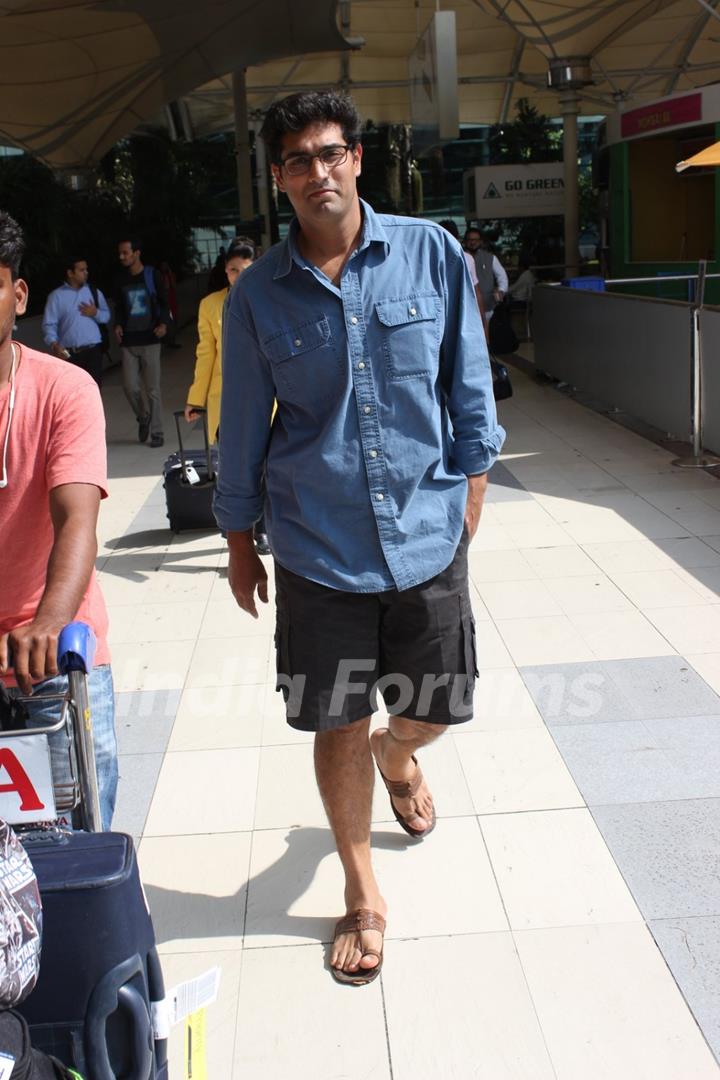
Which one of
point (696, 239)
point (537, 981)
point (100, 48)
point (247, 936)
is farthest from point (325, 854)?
point (100, 48)

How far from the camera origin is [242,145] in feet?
98.3

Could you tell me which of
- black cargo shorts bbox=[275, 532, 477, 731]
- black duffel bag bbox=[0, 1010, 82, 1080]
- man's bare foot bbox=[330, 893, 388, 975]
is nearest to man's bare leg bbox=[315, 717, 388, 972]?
man's bare foot bbox=[330, 893, 388, 975]

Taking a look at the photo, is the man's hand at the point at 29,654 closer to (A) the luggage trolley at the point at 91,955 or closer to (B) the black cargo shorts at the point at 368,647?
(A) the luggage trolley at the point at 91,955

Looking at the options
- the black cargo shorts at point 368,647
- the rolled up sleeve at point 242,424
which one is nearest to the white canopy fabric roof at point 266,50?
the rolled up sleeve at point 242,424

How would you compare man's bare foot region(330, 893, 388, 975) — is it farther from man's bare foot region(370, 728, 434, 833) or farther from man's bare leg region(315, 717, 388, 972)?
man's bare foot region(370, 728, 434, 833)

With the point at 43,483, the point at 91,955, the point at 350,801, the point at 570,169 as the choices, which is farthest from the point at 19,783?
the point at 570,169

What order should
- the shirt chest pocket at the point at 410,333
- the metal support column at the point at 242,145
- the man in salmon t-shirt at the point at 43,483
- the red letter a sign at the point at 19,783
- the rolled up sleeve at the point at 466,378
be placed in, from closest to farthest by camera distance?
the red letter a sign at the point at 19,783
the man in salmon t-shirt at the point at 43,483
the shirt chest pocket at the point at 410,333
the rolled up sleeve at the point at 466,378
the metal support column at the point at 242,145

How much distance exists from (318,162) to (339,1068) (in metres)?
2.12

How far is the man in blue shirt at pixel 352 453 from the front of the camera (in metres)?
2.86

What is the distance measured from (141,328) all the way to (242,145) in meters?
20.0

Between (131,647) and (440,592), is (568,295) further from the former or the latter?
(440,592)

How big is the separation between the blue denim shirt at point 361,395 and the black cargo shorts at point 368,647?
0.07 m

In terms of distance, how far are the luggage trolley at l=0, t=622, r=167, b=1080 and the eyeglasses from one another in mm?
1490

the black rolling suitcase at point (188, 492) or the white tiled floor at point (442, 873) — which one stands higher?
the black rolling suitcase at point (188, 492)
